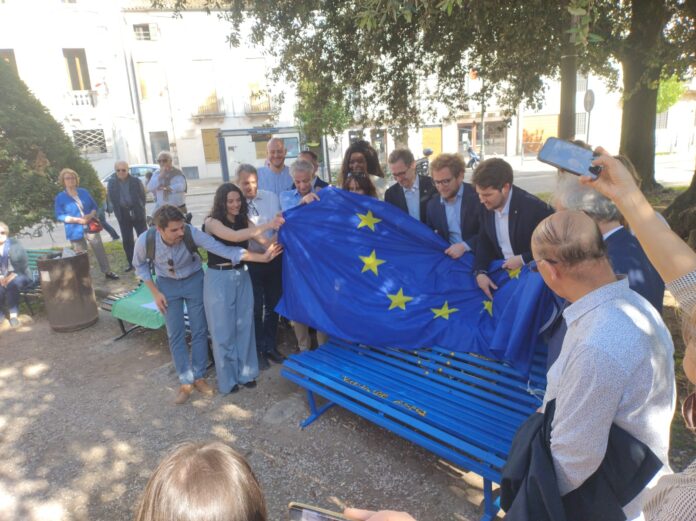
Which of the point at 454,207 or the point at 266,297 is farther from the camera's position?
the point at 266,297

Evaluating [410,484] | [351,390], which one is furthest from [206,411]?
[410,484]

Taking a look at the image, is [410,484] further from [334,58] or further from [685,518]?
[334,58]

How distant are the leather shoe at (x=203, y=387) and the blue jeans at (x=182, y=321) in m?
0.07

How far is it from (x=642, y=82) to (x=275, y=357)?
7.78 meters

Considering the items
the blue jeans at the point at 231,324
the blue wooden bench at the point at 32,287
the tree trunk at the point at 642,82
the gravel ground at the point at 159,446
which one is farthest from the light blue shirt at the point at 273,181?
the tree trunk at the point at 642,82

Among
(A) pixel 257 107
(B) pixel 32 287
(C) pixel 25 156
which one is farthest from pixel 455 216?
(A) pixel 257 107

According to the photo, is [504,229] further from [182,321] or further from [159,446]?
[159,446]

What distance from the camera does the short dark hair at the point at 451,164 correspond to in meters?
4.25

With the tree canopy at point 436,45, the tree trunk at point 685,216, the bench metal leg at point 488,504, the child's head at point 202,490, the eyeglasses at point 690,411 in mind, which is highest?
the tree canopy at point 436,45

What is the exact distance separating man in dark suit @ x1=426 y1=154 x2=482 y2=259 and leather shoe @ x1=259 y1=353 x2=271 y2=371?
2247 millimetres

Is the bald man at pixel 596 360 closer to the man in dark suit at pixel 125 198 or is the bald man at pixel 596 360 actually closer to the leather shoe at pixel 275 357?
the leather shoe at pixel 275 357

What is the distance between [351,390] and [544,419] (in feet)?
6.74

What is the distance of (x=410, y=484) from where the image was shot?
319cm

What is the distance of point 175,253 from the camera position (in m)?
4.35
